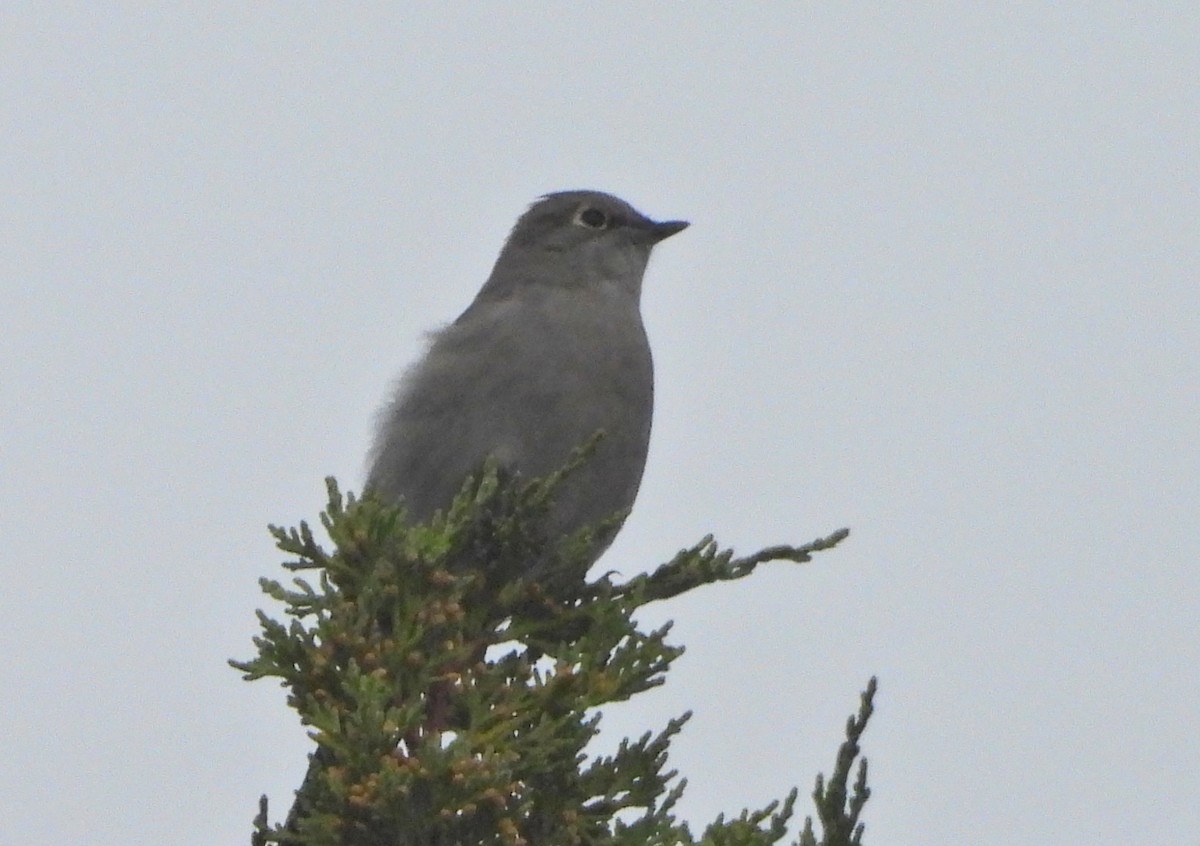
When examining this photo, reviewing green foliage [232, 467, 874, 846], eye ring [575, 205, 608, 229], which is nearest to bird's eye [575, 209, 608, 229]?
eye ring [575, 205, 608, 229]

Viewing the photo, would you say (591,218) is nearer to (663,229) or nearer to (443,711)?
(663,229)

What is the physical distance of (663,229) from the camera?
30.6 ft

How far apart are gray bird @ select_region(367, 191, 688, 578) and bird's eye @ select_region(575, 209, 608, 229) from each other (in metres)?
0.70

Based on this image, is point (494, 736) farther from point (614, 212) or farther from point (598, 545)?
point (614, 212)

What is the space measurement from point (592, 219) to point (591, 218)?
0.01m

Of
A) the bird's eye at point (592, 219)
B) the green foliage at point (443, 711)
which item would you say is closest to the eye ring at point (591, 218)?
the bird's eye at point (592, 219)

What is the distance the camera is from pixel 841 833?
4410 millimetres

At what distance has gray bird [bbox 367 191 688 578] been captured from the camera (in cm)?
755

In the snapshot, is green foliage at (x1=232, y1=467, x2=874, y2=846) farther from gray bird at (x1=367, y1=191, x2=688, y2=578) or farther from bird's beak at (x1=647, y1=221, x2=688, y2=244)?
bird's beak at (x1=647, y1=221, x2=688, y2=244)

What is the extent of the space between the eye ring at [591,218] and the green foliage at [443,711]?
457cm

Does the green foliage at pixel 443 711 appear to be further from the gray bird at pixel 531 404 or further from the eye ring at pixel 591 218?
the eye ring at pixel 591 218

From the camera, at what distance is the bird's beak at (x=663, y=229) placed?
30.6 ft

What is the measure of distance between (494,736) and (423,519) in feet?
11.3

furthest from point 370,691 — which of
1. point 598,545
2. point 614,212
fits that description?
point 614,212
